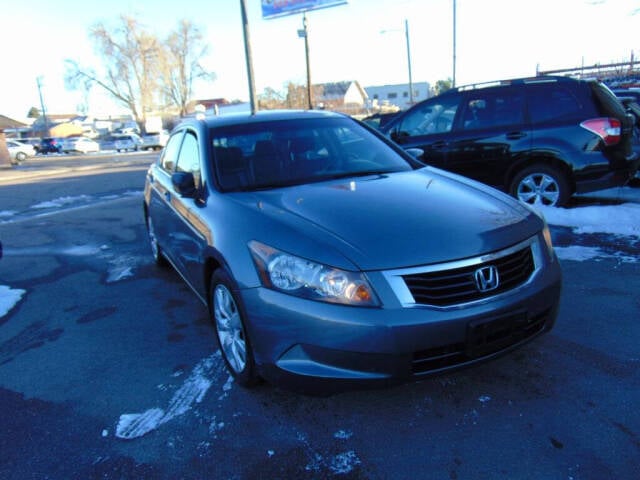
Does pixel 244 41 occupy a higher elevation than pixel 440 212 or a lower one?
higher

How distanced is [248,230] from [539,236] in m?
1.58

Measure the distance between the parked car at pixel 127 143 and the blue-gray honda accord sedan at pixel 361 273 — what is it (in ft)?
137

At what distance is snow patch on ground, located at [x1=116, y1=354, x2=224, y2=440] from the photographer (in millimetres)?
2525

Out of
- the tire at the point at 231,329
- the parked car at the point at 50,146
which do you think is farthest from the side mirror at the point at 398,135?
the parked car at the point at 50,146

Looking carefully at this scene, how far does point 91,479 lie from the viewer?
7.17ft

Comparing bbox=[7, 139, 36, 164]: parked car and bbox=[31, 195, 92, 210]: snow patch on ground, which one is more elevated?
bbox=[7, 139, 36, 164]: parked car

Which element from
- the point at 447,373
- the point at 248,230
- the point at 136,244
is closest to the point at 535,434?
the point at 447,373

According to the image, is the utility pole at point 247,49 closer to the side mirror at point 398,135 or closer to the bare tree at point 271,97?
the side mirror at point 398,135

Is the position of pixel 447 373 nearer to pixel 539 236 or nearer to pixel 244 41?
pixel 539 236

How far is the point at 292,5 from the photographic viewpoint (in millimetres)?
22906

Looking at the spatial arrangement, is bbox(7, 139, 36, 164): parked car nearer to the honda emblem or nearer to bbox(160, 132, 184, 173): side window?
bbox(160, 132, 184, 173): side window

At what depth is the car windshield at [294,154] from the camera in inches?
129

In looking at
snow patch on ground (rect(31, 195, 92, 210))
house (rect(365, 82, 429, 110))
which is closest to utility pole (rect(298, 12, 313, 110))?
snow patch on ground (rect(31, 195, 92, 210))

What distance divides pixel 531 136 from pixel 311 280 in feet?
16.5
